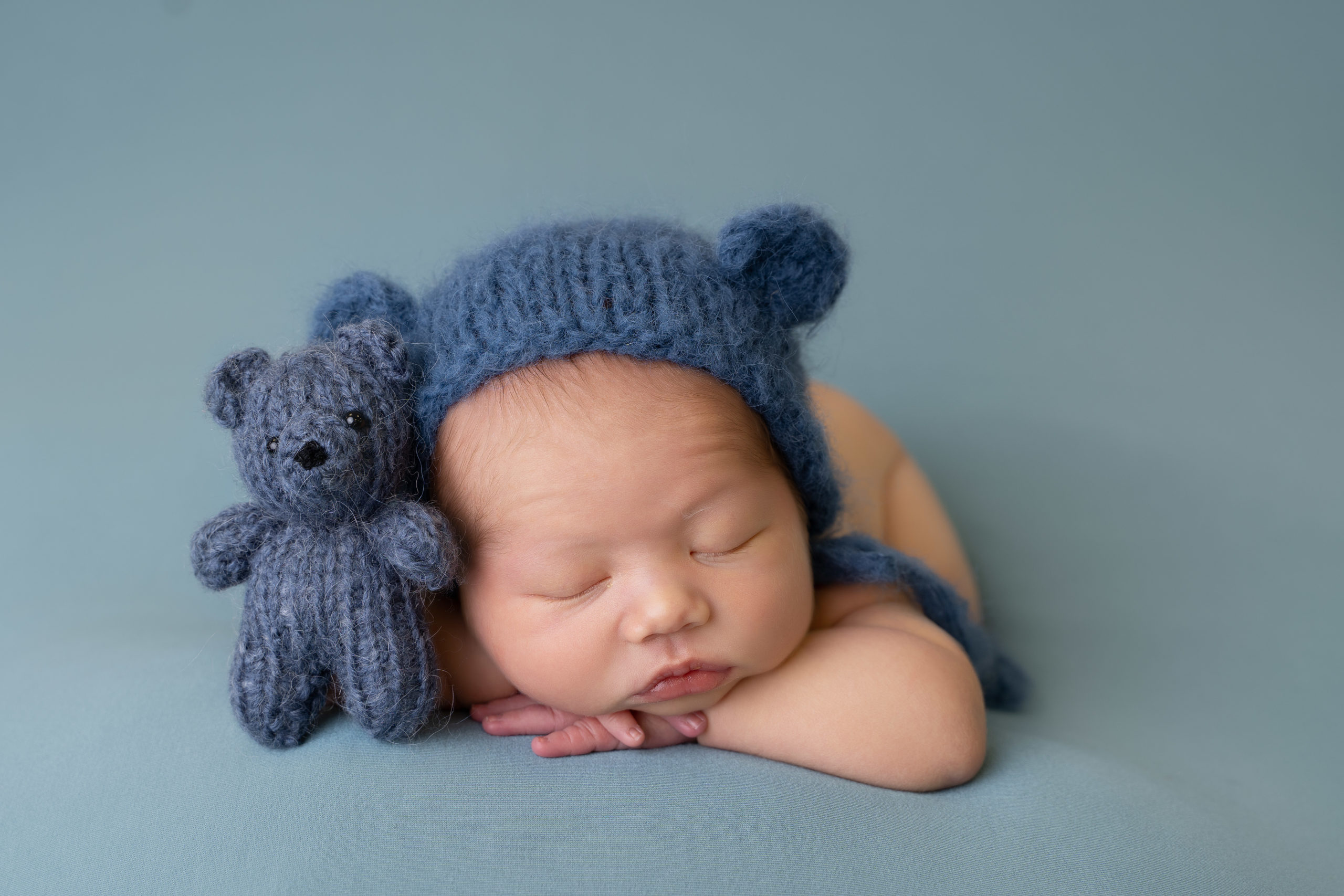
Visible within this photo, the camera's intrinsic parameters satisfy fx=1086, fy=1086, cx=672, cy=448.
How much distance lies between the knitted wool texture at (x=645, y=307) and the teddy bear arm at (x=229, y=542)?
250 millimetres

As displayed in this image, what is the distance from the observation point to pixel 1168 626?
2.25 meters

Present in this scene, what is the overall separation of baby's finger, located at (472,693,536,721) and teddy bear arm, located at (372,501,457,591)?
0.91 ft

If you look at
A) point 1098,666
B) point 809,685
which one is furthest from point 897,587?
point 1098,666

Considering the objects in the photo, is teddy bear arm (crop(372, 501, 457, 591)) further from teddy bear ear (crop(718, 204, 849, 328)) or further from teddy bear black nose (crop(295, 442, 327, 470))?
teddy bear ear (crop(718, 204, 849, 328))

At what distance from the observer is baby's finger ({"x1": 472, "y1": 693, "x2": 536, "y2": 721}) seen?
1.63 m

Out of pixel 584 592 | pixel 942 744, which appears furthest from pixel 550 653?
pixel 942 744

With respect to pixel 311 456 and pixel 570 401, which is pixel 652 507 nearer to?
pixel 570 401

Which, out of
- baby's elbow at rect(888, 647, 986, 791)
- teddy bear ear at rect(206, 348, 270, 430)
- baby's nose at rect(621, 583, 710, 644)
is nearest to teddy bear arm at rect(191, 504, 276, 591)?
teddy bear ear at rect(206, 348, 270, 430)

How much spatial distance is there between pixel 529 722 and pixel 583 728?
96mm

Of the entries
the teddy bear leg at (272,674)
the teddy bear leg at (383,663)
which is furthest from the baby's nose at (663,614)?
the teddy bear leg at (272,674)

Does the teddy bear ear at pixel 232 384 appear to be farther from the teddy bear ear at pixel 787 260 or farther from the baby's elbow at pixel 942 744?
the baby's elbow at pixel 942 744

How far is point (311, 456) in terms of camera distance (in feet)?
4.43

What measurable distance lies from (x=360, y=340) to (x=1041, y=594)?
1.59 meters

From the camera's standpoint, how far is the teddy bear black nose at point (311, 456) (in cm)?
134
